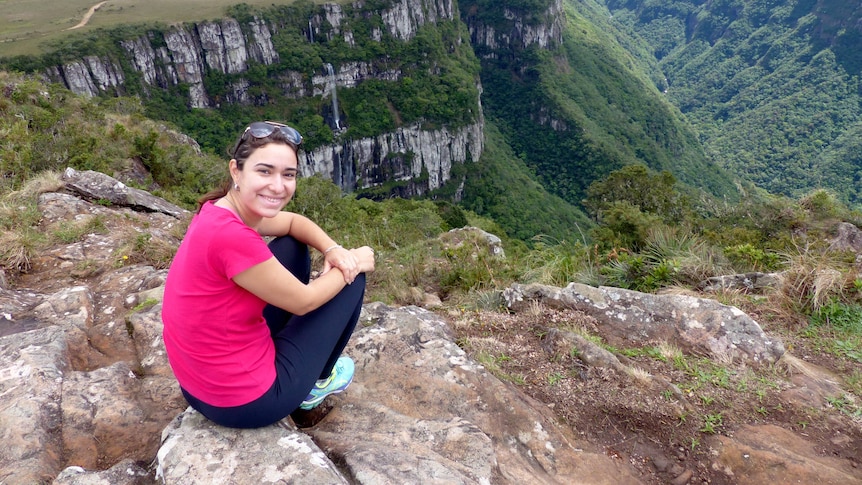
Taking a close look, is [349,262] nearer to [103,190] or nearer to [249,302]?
[249,302]

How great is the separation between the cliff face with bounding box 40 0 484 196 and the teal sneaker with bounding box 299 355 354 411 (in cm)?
3848

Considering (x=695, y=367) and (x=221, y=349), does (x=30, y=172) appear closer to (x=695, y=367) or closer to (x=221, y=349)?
(x=221, y=349)

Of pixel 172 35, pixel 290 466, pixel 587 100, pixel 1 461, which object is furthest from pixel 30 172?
pixel 587 100

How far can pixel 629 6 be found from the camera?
17950 centimetres

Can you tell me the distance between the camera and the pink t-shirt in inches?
65.5

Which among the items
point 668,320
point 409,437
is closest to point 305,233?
point 409,437

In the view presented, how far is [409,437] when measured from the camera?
2139mm

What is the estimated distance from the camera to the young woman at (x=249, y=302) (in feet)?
5.57

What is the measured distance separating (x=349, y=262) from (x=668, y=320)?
2594 millimetres

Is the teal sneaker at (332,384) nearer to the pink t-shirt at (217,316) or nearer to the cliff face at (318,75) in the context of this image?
the pink t-shirt at (217,316)

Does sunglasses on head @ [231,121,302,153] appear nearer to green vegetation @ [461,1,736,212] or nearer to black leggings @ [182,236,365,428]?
black leggings @ [182,236,365,428]

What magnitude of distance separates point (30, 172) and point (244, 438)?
7.02 m

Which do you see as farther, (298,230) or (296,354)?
(298,230)

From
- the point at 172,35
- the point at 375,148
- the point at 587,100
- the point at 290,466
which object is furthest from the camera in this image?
the point at 587,100
